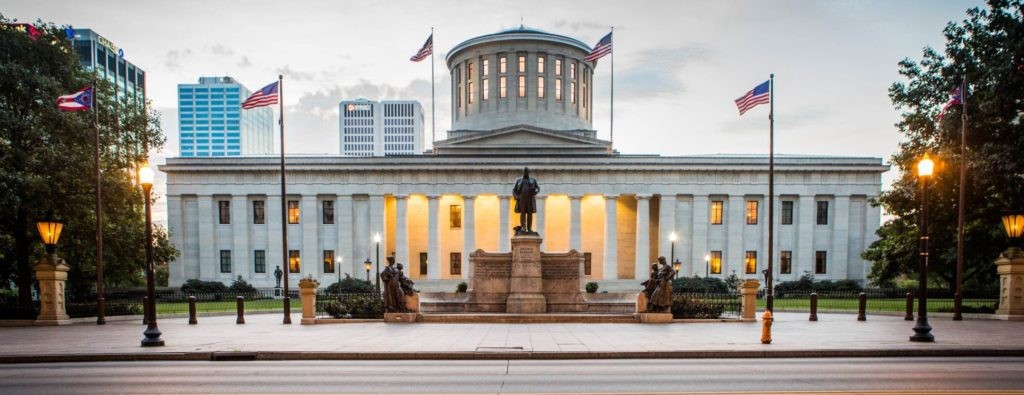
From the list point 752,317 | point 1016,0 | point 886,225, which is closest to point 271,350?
point 752,317

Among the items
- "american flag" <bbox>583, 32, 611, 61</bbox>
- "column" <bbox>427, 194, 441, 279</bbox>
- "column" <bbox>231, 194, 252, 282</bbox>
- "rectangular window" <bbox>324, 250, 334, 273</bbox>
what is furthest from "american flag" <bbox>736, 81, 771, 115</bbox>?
"column" <bbox>231, 194, 252, 282</bbox>

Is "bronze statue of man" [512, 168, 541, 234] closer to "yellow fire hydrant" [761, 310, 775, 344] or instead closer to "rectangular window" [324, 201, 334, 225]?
"yellow fire hydrant" [761, 310, 775, 344]

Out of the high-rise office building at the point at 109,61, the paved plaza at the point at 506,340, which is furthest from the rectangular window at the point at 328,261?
the high-rise office building at the point at 109,61

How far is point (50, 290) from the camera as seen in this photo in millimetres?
21375

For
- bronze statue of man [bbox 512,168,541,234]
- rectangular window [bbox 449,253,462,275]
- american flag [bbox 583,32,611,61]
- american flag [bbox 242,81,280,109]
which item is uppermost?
american flag [bbox 583,32,611,61]

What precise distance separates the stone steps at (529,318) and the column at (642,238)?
3235cm

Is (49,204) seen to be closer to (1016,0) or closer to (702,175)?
(1016,0)

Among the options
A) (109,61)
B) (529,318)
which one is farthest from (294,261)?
(109,61)

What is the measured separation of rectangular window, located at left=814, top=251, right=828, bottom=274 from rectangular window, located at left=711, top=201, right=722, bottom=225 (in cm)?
914

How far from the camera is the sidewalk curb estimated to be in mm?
12648

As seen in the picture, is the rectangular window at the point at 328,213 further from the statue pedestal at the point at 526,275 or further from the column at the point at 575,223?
the statue pedestal at the point at 526,275

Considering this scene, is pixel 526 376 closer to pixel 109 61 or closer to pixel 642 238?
pixel 642 238

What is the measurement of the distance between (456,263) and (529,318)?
119ft

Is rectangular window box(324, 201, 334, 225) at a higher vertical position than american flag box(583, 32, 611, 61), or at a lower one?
lower
